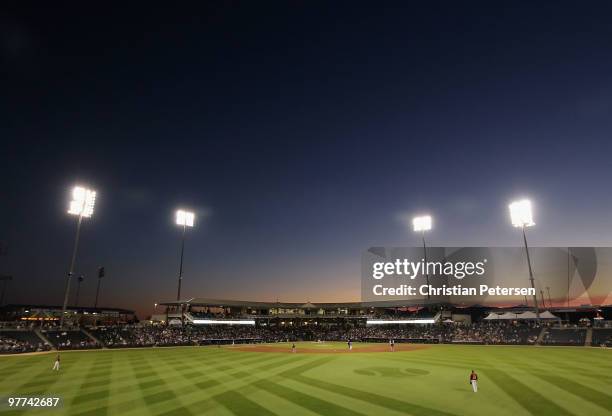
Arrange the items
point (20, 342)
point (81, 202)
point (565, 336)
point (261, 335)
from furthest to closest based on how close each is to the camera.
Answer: point (261, 335), point (565, 336), point (81, 202), point (20, 342)

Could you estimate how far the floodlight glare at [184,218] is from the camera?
71562 millimetres

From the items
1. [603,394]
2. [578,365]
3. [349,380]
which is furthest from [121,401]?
[578,365]

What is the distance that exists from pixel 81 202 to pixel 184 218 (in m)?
22.3

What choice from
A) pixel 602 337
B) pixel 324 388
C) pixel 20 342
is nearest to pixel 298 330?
pixel 20 342

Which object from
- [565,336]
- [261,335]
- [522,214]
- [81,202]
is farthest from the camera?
[261,335]

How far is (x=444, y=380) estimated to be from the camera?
74.8ft

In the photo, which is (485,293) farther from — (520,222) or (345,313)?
(345,313)

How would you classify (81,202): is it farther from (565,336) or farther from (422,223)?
(565,336)

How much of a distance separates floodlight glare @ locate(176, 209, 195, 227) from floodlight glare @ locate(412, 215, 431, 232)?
4518cm

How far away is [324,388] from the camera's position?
68.0 ft

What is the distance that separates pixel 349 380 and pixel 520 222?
156 ft

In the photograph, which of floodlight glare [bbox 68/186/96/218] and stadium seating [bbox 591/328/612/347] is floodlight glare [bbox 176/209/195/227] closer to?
floodlight glare [bbox 68/186/96/218]

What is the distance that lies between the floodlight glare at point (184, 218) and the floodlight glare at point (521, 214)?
195 feet

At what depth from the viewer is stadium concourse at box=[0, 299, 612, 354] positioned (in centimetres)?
5238
